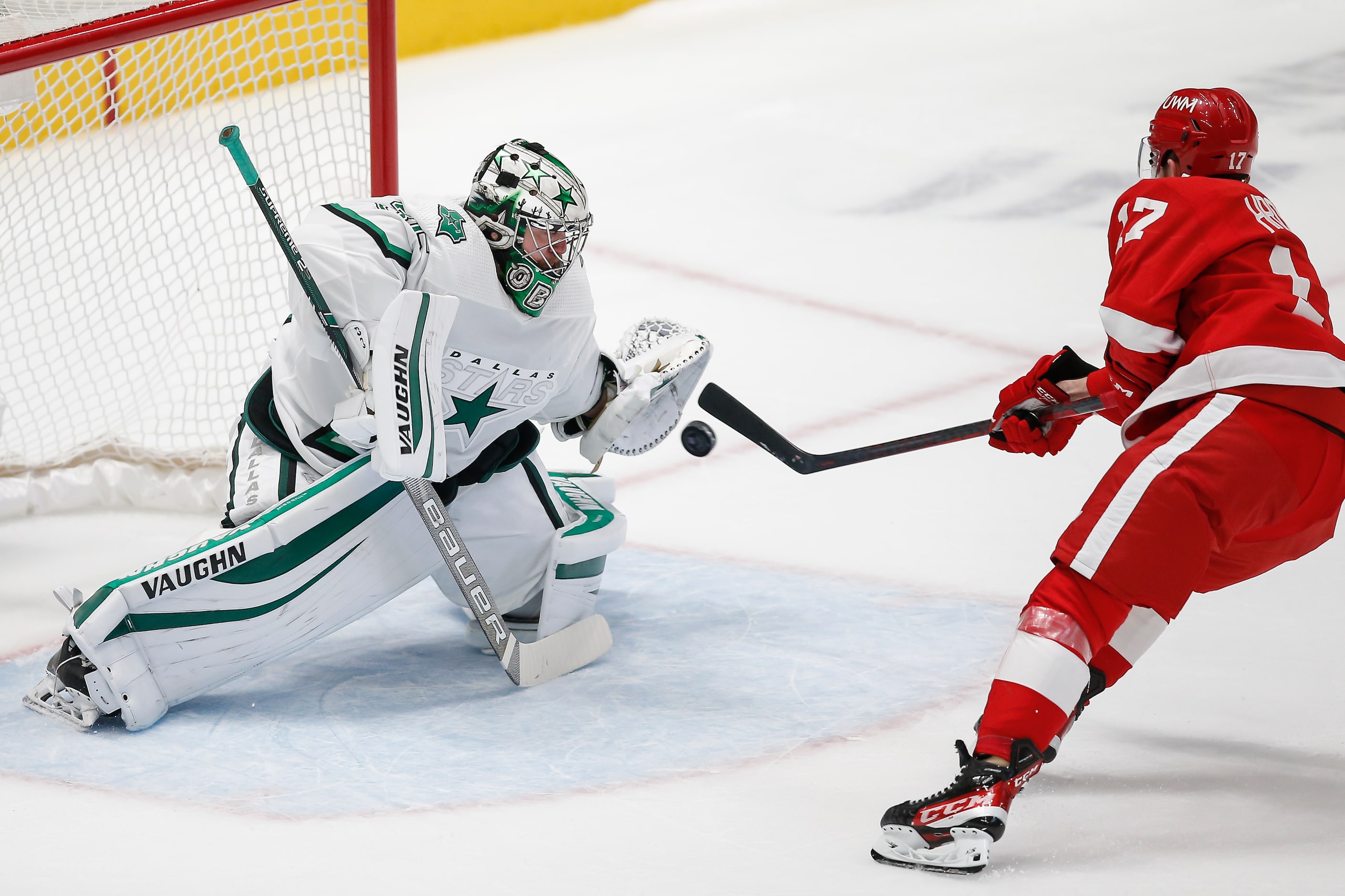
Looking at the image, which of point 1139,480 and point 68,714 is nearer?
point 1139,480

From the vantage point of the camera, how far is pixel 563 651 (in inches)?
108

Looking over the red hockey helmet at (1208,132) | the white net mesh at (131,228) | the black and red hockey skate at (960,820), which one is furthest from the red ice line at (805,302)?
the black and red hockey skate at (960,820)

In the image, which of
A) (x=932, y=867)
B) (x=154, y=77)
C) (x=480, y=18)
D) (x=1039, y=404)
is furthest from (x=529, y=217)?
(x=480, y=18)

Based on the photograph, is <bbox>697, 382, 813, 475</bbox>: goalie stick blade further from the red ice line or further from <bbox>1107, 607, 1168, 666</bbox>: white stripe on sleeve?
the red ice line

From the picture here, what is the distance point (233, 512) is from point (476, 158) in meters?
3.95

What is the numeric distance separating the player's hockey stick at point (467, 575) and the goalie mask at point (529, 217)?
0.31 m

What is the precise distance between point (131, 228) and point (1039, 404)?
8.74 ft

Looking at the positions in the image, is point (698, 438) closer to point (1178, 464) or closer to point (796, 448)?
point (796, 448)

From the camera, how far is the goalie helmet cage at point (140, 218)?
3326 millimetres

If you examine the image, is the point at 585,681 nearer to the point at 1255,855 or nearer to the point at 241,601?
the point at 241,601

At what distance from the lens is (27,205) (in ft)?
12.4

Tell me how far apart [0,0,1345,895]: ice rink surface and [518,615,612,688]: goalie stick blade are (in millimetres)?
78

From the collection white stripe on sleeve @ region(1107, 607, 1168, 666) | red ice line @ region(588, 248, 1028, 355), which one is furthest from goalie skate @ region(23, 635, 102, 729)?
red ice line @ region(588, 248, 1028, 355)

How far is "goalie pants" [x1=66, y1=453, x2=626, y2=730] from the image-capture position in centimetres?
242
